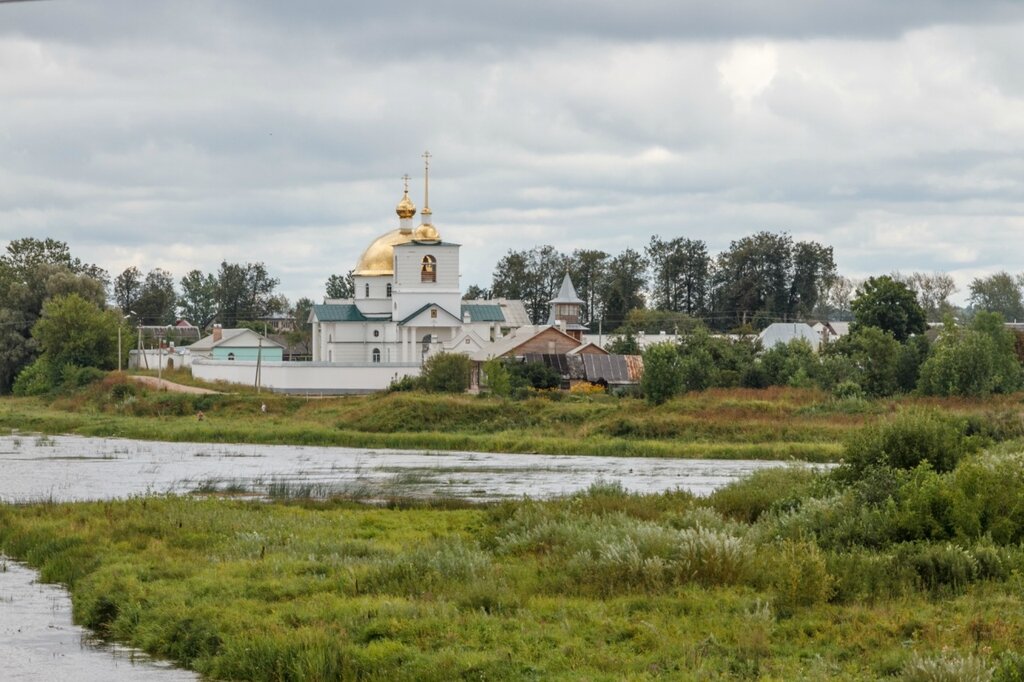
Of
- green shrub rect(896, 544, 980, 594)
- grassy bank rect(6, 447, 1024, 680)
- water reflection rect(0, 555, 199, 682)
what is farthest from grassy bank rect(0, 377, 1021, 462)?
water reflection rect(0, 555, 199, 682)

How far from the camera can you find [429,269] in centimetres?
9362

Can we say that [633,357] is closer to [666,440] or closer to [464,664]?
[666,440]

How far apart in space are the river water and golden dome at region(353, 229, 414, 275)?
42095 mm

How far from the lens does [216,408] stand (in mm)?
68500

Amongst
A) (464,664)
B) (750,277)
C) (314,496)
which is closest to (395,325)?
(750,277)

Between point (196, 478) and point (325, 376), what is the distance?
141ft

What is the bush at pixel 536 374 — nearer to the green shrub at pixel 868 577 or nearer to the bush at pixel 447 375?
the bush at pixel 447 375

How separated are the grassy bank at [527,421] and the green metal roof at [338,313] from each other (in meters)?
23.1

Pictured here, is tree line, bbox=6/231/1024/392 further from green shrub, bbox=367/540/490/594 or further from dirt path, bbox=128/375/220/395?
green shrub, bbox=367/540/490/594

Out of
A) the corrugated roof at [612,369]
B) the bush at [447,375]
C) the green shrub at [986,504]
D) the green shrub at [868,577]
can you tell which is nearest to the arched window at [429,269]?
the corrugated roof at [612,369]

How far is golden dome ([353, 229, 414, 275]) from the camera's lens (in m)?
96.9

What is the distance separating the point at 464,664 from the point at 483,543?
295 inches

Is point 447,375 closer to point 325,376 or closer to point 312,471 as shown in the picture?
point 325,376

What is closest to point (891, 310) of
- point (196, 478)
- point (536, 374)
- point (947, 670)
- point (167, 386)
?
point (536, 374)
